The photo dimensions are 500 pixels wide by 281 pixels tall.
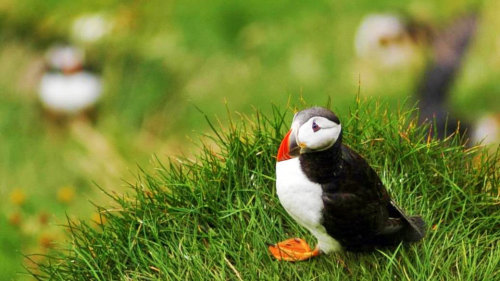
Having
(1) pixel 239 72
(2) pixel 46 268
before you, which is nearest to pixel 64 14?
(1) pixel 239 72

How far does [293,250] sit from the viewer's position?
2.65m

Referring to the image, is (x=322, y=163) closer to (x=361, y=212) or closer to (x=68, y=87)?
(x=361, y=212)

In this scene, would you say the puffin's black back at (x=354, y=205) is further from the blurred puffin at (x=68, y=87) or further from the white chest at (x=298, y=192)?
the blurred puffin at (x=68, y=87)

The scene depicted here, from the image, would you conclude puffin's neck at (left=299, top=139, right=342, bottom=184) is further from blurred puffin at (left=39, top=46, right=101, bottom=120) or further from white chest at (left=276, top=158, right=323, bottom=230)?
blurred puffin at (left=39, top=46, right=101, bottom=120)

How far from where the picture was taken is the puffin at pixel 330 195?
243cm

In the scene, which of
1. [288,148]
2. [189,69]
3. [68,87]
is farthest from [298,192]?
[68,87]

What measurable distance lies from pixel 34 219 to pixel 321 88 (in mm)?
1761

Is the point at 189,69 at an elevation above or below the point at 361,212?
above

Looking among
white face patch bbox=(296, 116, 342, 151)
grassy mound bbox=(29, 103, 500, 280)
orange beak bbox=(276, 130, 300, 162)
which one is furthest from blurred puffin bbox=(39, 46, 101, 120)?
white face patch bbox=(296, 116, 342, 151)

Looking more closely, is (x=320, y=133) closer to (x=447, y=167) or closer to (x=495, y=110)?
(x=447, y=167)

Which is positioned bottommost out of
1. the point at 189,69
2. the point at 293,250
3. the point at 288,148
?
the point at 293,250

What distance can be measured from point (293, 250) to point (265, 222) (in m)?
0.16

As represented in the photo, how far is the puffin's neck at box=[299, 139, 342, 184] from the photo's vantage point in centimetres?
249

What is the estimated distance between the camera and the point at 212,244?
2.67 metres
